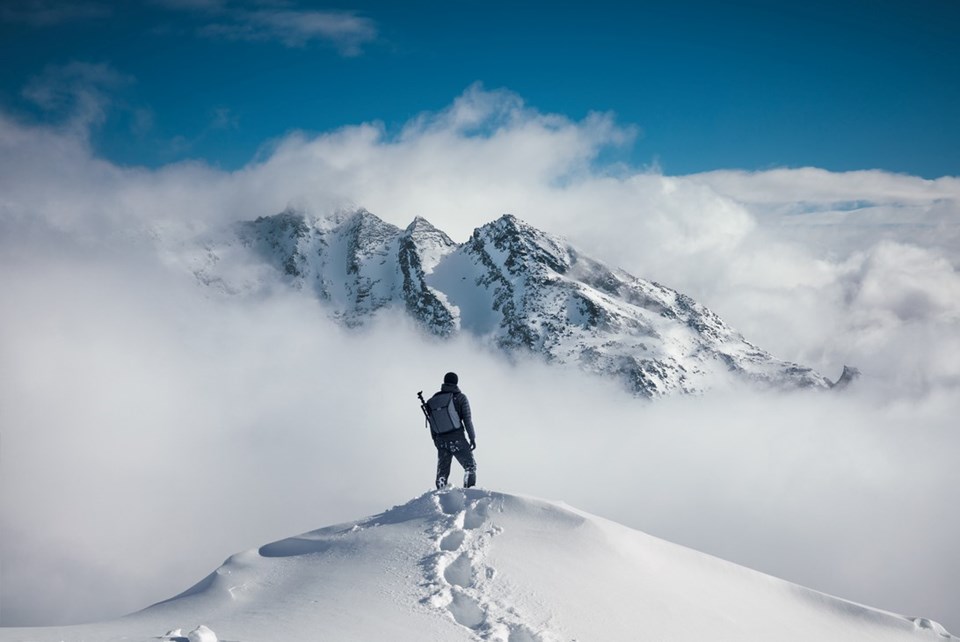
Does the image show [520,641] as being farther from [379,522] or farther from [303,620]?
[379,522]

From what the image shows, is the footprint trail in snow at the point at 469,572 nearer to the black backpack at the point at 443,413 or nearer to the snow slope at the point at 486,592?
the snow slope at the point at 486,592

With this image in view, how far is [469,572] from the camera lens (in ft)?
32.1

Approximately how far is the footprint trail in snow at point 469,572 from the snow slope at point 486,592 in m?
0.02

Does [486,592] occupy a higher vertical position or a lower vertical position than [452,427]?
lower

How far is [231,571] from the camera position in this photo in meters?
10.6

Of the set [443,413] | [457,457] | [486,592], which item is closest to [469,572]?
[486,592]

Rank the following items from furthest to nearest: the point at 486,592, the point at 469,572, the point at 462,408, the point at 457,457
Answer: the point at 457,457
the point at 462,408
the point at 469,572
the point at 486,592

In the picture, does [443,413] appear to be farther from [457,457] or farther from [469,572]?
[469,572]

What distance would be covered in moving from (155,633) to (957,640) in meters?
12.1

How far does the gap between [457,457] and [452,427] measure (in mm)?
752

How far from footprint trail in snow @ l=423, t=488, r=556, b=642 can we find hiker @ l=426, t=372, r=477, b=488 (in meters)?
2.38

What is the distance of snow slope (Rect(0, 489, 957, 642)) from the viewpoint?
827cm

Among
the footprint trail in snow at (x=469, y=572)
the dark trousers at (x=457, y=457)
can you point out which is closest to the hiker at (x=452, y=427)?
the dark trousers at (x=457, y=457)

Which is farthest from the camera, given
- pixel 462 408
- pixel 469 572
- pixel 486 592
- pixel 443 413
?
pixel 443 413
